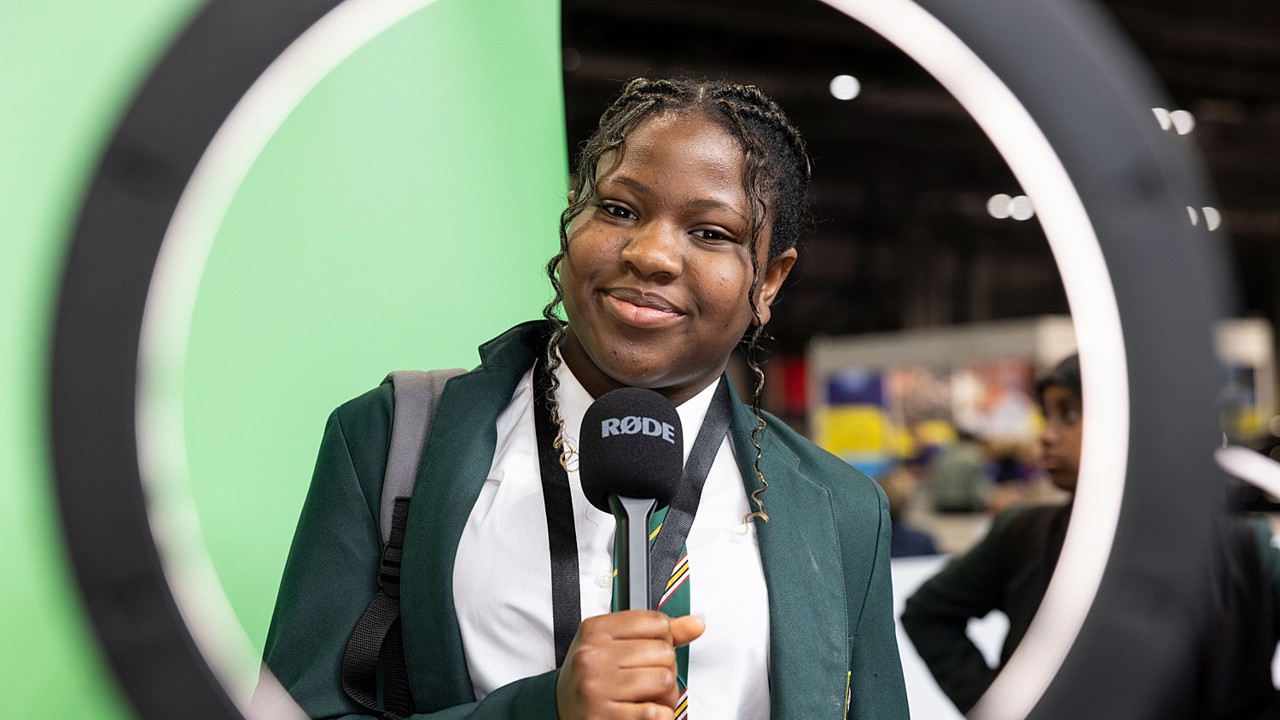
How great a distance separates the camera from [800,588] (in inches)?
34.7

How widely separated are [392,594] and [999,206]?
1017cm

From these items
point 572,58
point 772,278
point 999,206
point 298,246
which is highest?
point 999,206

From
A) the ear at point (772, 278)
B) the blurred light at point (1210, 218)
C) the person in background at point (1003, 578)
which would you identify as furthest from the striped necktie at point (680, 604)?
the person in background at point (1003, 578)

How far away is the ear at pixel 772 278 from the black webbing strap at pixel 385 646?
1.07 feet

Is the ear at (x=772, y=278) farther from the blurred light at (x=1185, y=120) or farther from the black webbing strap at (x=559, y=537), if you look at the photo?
the blurred light at (x=1185, y=120)

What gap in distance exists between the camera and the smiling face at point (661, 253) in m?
0.82

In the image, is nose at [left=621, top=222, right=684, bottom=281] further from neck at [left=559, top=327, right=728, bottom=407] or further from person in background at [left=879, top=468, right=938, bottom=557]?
person in background at [left=879, top=468, right=938, bottom=557]

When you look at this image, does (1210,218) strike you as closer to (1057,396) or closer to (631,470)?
(631,470)

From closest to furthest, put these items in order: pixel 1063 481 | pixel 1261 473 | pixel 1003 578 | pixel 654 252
Result: pixel 654 252 → pixel 1261 473 → pixel 1063 481 → pixel 1003 578

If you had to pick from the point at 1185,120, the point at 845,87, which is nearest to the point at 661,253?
the point at 845,87

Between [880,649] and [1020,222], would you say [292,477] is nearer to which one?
[880,649]

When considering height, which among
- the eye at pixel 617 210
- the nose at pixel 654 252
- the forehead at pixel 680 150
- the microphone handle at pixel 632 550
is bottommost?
the microphone handle at pixel 632 550

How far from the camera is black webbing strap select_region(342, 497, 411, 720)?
32.8 inches

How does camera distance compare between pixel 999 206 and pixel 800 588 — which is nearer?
pixel 800 588
